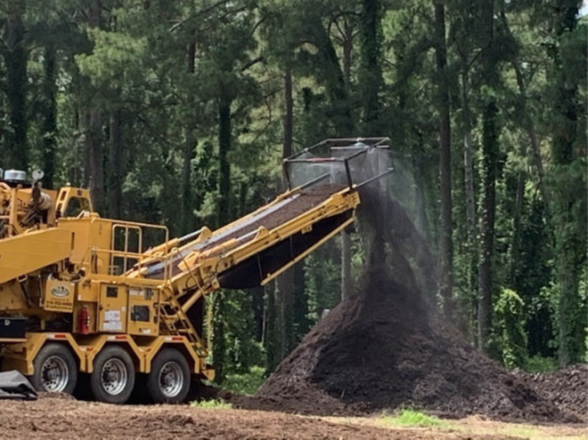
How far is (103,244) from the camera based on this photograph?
18062 mm

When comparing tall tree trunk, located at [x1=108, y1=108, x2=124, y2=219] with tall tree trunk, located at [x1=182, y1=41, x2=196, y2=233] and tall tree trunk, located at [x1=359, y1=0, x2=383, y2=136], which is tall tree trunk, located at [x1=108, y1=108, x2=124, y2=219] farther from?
tall tree trunk, located at [x1=359, y1=0, x2=383, y2=136]

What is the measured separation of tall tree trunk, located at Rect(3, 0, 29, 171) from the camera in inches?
1436

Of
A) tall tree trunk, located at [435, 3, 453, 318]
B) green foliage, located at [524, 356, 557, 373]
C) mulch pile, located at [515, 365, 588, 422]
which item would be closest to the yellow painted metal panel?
mulch pile, located at [515, 365, 588, 422]

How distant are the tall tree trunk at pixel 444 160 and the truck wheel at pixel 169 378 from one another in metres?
13.5

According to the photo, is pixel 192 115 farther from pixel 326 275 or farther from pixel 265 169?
pixel 326 275

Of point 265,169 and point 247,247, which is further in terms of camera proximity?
point 265,169

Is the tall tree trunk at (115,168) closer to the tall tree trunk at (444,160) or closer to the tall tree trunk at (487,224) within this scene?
the tall tree trunk at (444,160)

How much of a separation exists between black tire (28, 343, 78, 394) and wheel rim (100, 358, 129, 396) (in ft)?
1.99

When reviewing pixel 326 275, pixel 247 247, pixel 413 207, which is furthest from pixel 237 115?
pixel 326 275

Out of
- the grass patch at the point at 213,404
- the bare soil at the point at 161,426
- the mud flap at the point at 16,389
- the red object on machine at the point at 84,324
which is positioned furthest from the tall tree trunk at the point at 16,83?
the bare soil at the point at 161,426

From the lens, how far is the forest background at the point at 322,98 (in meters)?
28.4

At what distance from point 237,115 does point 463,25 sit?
331 inches

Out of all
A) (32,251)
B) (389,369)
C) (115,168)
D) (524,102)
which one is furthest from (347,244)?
(32,251)

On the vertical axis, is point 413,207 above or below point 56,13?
below
